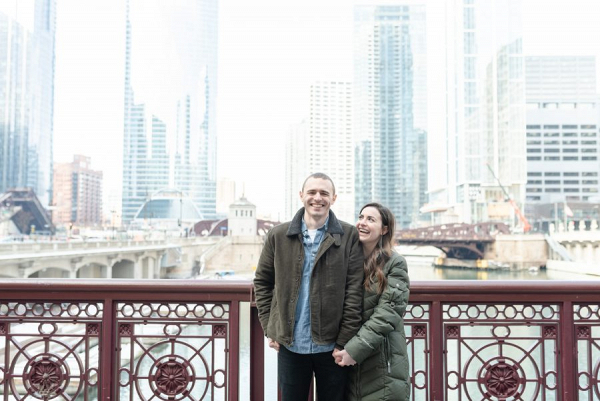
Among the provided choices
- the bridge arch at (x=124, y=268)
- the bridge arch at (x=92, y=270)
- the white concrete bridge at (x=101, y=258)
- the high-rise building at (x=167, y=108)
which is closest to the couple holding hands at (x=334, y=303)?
the white concrete bridge at (x=101, y=258)

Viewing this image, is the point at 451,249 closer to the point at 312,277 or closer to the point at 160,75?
the point at 312,277

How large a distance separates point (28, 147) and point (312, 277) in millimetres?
66207

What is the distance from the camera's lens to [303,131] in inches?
3000

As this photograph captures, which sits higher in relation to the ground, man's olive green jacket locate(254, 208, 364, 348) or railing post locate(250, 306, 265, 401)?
man's olive green jacket locate(254, 208, 364, 348)

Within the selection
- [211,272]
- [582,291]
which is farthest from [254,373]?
[211,272]

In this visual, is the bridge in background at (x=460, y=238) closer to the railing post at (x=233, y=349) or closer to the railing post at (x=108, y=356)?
the railing post at (x=233, y=349)

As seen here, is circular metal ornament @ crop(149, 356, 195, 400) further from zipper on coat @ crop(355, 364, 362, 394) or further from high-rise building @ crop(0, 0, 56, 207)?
high-rise building @ crop(0, 0, 56, 207)

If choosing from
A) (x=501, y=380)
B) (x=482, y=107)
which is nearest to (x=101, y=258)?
(x=501, y=380)

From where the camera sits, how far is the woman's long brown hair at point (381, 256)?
180 cm

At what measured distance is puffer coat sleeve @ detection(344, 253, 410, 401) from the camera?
5.74ft

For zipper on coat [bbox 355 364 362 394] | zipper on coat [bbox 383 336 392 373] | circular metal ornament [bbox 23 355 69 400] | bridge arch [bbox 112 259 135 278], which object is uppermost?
zipper on coat [bbox 383 336 392 373]

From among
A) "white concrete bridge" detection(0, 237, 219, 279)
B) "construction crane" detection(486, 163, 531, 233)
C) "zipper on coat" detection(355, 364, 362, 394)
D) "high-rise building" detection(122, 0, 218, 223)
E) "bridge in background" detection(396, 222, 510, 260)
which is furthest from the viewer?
"high-rise building" detection(122, 0, 218, 223)

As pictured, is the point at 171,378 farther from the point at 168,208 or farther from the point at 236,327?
the point at 168,208

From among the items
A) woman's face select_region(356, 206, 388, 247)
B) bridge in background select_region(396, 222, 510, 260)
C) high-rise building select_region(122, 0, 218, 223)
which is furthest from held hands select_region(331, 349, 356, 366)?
high-rise building select_region(122, 0, 218, 223)
